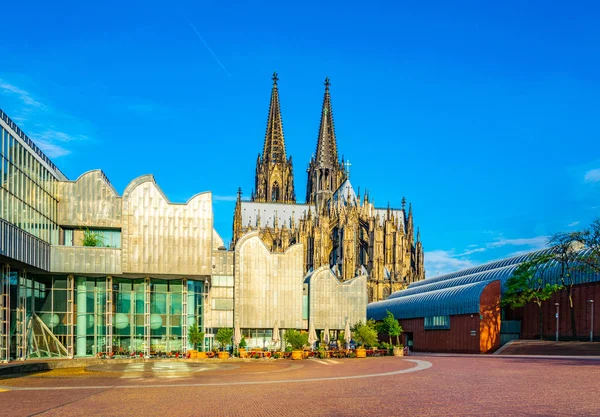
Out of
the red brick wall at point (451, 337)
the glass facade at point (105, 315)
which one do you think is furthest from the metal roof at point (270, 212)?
the glass facade at point (105, 315)

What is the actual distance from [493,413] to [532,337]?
48.8m

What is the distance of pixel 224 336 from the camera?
5716 cm

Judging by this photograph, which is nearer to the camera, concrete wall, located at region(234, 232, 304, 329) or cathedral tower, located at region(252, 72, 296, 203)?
concrete wall, located at region(234, 232, 304, 329)

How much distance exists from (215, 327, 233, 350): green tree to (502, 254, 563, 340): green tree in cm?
2372

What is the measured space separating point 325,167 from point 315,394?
139999 millimetres

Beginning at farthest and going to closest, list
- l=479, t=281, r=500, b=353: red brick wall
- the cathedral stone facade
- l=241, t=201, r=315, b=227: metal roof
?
l=241, t=201, r=315, b=227: metal roof, the cathedral stone facade, l=479, t=281, r=500, b=353: red brick wall

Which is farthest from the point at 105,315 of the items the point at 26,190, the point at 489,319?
the point at 489,319

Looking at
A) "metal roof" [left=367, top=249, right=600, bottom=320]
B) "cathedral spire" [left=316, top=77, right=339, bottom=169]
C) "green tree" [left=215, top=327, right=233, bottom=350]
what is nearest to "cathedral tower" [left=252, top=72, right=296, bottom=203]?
"cathedral spire" [left=316, top=77, right=339, bottom=169]

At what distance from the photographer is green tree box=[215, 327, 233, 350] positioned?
57.1 m

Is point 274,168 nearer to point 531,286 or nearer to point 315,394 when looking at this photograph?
point 531,286

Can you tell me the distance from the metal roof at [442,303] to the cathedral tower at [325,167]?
71740 millimetres

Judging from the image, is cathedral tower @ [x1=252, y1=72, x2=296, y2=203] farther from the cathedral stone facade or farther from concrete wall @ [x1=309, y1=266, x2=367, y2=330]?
concrete wall @ [x1=309, y1=266, x2=367, y2=330]

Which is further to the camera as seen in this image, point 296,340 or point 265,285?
point 265,285

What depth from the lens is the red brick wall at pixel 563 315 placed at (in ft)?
179
